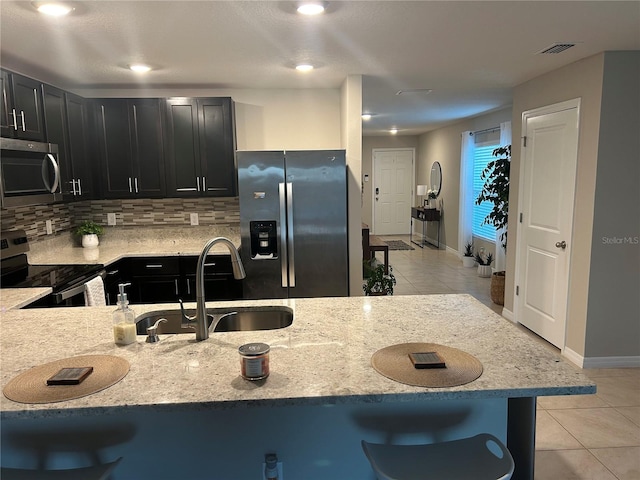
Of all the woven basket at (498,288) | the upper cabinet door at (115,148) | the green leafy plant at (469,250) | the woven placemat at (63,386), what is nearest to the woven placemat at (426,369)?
the woven placemat at (63,386)

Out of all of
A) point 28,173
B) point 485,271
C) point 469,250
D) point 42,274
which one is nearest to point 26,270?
point 42,274

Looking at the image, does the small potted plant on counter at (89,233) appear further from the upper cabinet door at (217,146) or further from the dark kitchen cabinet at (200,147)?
the upper cabinet door at (217,146)

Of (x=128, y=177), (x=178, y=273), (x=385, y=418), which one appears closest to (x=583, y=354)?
(x=385, y=418)

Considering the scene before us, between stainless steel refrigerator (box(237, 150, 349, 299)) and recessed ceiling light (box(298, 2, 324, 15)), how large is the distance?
1497mm

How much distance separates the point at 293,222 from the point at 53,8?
7.00 ft

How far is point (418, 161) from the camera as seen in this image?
10438mm

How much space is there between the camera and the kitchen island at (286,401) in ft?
4.41

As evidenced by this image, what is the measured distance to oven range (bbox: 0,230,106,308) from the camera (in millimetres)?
2840

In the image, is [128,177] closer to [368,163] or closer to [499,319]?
[499,319]

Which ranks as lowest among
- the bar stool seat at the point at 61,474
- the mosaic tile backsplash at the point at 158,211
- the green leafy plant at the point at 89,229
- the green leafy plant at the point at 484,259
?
the green leafy plant at the point at 484,259

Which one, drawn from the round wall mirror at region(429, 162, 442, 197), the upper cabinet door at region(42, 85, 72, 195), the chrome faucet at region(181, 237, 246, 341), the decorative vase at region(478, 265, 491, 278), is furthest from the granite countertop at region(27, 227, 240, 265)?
the round wall mirror at region(429, 162, 442, 197)

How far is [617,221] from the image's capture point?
3336 mm

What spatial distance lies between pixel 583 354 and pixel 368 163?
743 centimetres

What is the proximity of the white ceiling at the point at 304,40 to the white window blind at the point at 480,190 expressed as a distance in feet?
9.40
